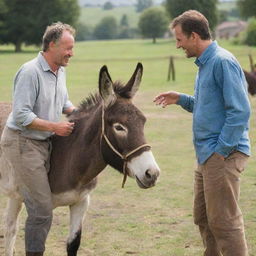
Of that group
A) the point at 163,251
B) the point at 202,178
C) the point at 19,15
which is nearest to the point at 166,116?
the point at 163,251

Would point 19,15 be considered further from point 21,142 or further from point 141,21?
→ point 21,142

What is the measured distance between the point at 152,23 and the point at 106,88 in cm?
12573

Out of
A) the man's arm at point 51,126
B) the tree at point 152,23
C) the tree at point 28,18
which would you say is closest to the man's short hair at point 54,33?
the man's arm at point 51,126

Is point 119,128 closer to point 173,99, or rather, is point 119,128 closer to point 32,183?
point 173,99

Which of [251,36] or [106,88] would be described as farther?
[251,36]

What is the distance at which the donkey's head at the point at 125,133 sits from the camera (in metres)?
4.55

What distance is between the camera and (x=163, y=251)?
648 centimetres

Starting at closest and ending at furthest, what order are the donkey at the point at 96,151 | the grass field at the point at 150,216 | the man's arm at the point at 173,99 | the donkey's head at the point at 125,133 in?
the donkey's head at the point at 125,133
the donkey at the point at 96,151
the man's arm at the point at 173,99
the grass field at the point at 150,216

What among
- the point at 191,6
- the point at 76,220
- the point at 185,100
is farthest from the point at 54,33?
the point at 191,6

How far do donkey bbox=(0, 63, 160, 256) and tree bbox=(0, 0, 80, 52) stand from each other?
73263mm

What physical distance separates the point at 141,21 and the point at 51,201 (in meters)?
126

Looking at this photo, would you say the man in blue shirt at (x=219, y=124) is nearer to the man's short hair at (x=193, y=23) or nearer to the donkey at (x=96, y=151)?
the man's short hair at (x=193, y=23)

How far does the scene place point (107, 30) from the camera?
173 meters

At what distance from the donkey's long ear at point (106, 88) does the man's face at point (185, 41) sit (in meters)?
0.70
